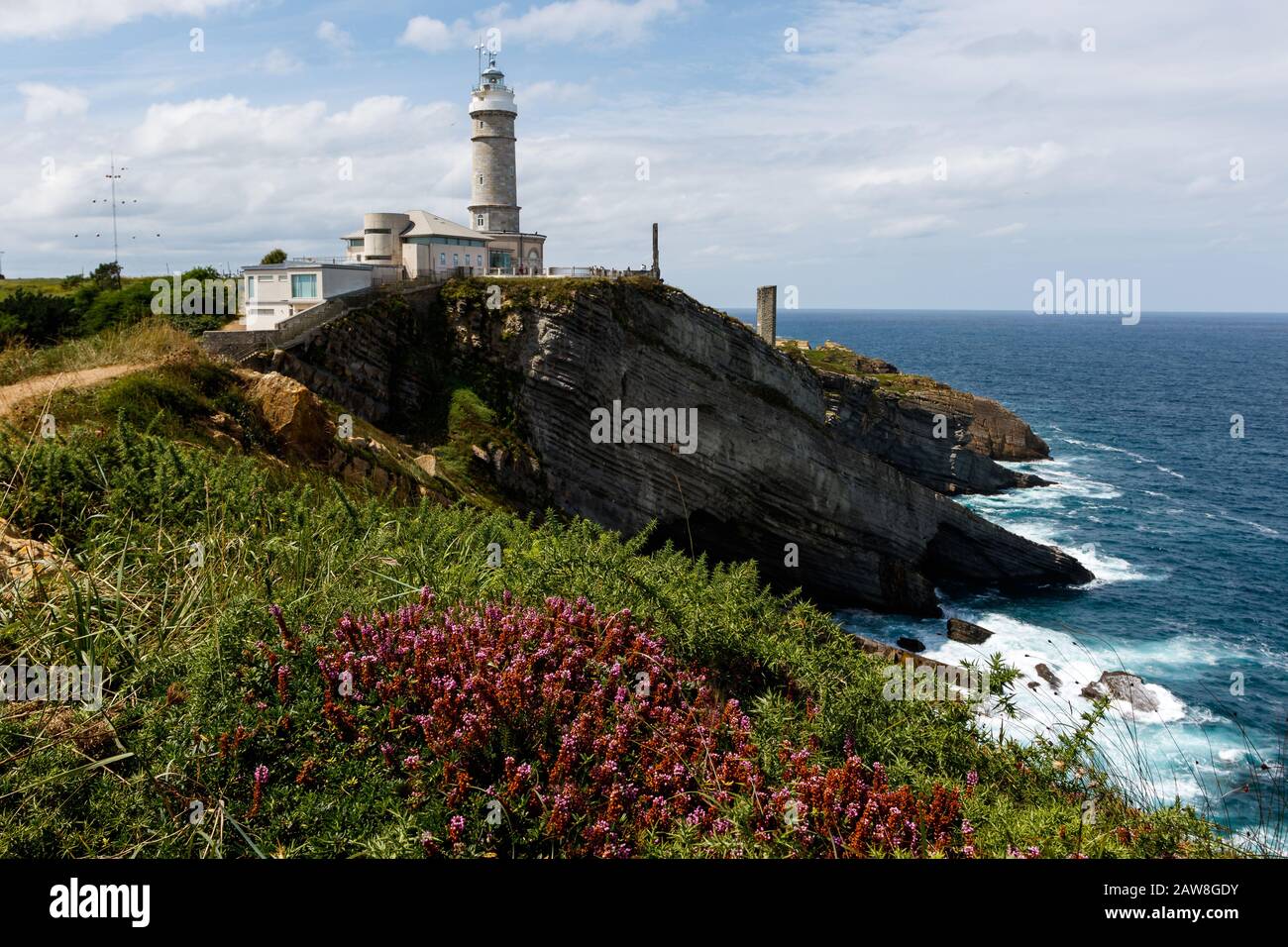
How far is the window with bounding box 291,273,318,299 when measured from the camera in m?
37.4

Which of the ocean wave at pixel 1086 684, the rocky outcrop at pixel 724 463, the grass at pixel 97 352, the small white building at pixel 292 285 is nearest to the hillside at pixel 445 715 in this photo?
the grass at pixel 97 352

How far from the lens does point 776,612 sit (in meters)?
7.68

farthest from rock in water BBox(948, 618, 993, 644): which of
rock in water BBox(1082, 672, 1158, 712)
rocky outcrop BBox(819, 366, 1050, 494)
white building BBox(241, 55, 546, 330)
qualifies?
white building BBox(241, 55, 546, 330)

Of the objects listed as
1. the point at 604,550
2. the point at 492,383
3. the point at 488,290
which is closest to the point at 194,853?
the point at 604,550

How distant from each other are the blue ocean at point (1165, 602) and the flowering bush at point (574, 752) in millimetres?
1663

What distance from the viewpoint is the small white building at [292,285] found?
3725 cm

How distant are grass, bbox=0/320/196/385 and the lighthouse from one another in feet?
115

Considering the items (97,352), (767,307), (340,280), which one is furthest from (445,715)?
(767,307)

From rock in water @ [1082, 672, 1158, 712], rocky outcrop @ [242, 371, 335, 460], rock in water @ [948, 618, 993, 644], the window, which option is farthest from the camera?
the window

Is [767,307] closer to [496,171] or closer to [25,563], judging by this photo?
[496,171]

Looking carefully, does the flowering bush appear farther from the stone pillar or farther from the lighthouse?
the stone pillar

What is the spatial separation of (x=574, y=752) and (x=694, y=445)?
116ft
